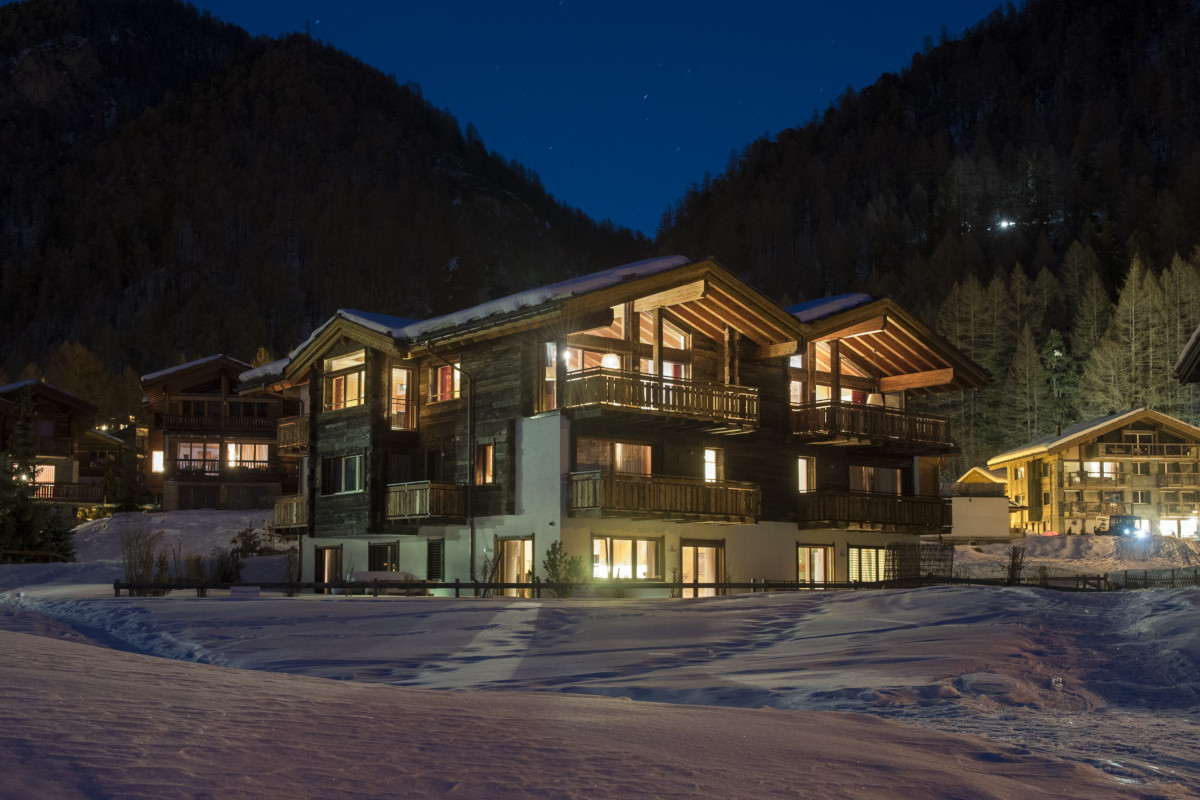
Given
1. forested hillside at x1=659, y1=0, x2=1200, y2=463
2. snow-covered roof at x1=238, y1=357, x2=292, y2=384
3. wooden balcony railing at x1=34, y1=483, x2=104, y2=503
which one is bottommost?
wooden balcony railing at x1=34, y1=483, x2=104, y2=503

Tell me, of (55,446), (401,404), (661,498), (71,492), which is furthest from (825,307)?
(55,446)

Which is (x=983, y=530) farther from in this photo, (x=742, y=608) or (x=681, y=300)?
(x=742, y=608)

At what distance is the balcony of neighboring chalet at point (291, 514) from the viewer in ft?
148

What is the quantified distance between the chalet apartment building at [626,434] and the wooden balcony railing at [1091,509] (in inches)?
1593

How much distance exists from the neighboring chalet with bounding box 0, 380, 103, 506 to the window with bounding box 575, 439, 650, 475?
44627mm

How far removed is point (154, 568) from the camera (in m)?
42.8

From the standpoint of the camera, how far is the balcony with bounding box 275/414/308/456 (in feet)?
152

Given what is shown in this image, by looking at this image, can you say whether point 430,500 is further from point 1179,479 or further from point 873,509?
point 1179,479

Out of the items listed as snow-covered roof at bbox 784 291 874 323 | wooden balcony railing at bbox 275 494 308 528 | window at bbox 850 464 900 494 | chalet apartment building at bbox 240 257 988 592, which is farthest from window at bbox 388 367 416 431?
window at bbox 850 464 900 494

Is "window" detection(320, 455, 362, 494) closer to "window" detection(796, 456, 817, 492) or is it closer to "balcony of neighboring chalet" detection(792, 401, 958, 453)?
"balcony of neighboring chalet" detection(792, 401, 958, 453)

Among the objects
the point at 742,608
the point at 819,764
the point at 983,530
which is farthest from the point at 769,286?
the point at 819,764

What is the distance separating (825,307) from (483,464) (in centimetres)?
1384

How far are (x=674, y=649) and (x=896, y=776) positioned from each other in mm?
10647

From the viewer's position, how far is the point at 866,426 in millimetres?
42750
